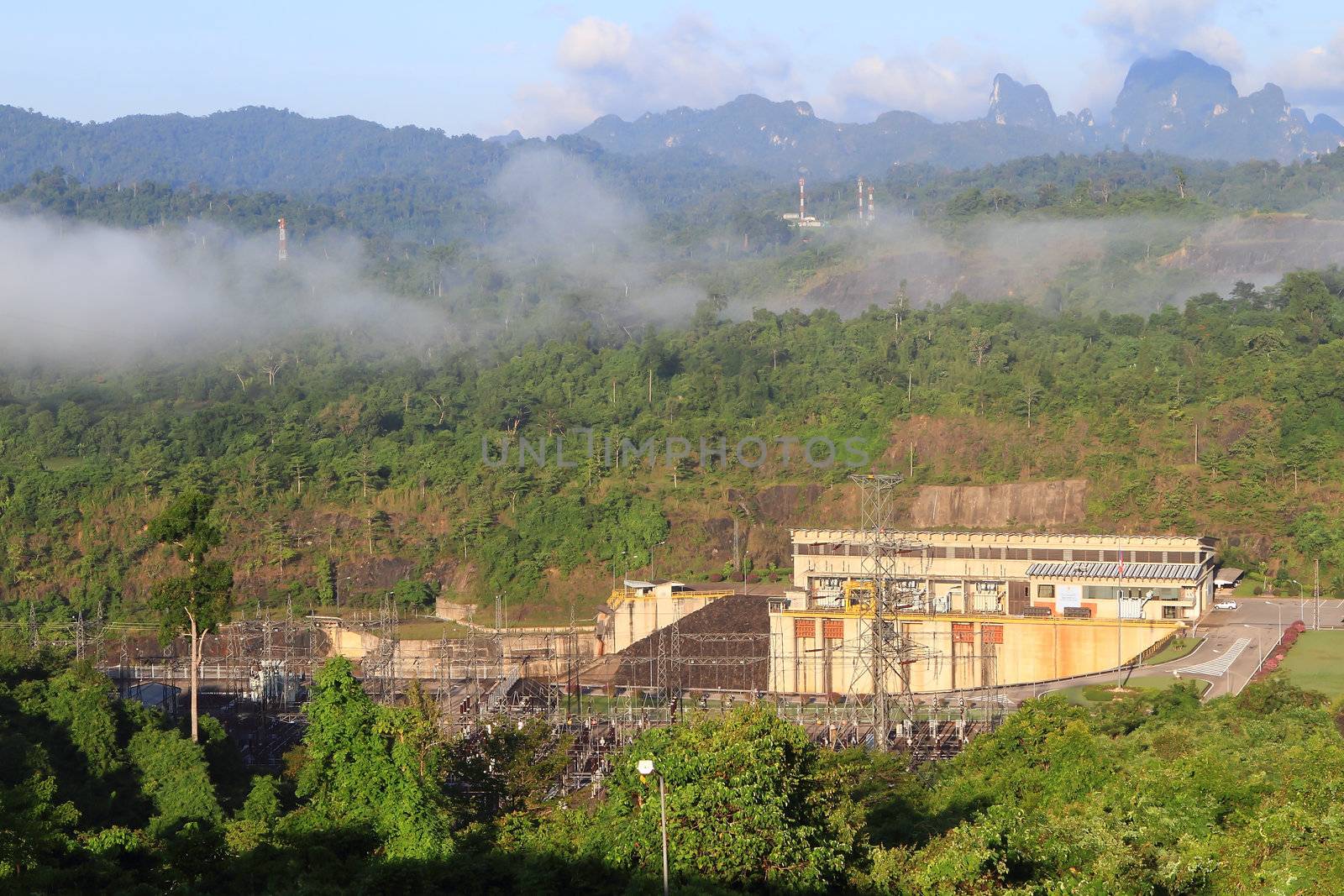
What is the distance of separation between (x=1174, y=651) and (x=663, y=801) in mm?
30259

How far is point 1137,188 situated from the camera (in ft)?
433

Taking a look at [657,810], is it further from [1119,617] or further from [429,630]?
[429,630]

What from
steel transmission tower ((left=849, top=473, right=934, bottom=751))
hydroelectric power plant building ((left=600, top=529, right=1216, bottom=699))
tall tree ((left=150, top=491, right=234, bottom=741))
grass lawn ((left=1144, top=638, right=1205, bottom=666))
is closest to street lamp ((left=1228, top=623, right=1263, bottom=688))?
grass lawn ((left=1144, top=638, right=1205, bottom=666))

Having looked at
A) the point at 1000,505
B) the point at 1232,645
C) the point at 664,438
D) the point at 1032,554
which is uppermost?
the point at 664,438

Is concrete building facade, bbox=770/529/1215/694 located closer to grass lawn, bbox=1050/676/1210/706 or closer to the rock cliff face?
grass lawn, bbox=1050/676/1210/706

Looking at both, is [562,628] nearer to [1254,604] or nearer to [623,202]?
[1254,604]

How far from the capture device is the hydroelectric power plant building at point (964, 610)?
150 ft

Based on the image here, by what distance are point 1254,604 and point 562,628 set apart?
73.8ft

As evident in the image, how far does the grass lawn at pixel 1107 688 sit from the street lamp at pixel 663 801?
2209 centimetres

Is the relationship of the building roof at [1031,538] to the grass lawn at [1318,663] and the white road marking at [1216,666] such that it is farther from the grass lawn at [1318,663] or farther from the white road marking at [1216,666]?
the white road marking at [1216,666]

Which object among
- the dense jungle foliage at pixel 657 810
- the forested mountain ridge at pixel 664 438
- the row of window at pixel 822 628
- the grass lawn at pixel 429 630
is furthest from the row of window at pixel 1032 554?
the dense jungle foliage at pixel 657 810

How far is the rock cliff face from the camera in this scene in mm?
59000

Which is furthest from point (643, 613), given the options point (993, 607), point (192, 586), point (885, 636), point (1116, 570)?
point (192, 586)

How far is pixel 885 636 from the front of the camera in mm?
40438
